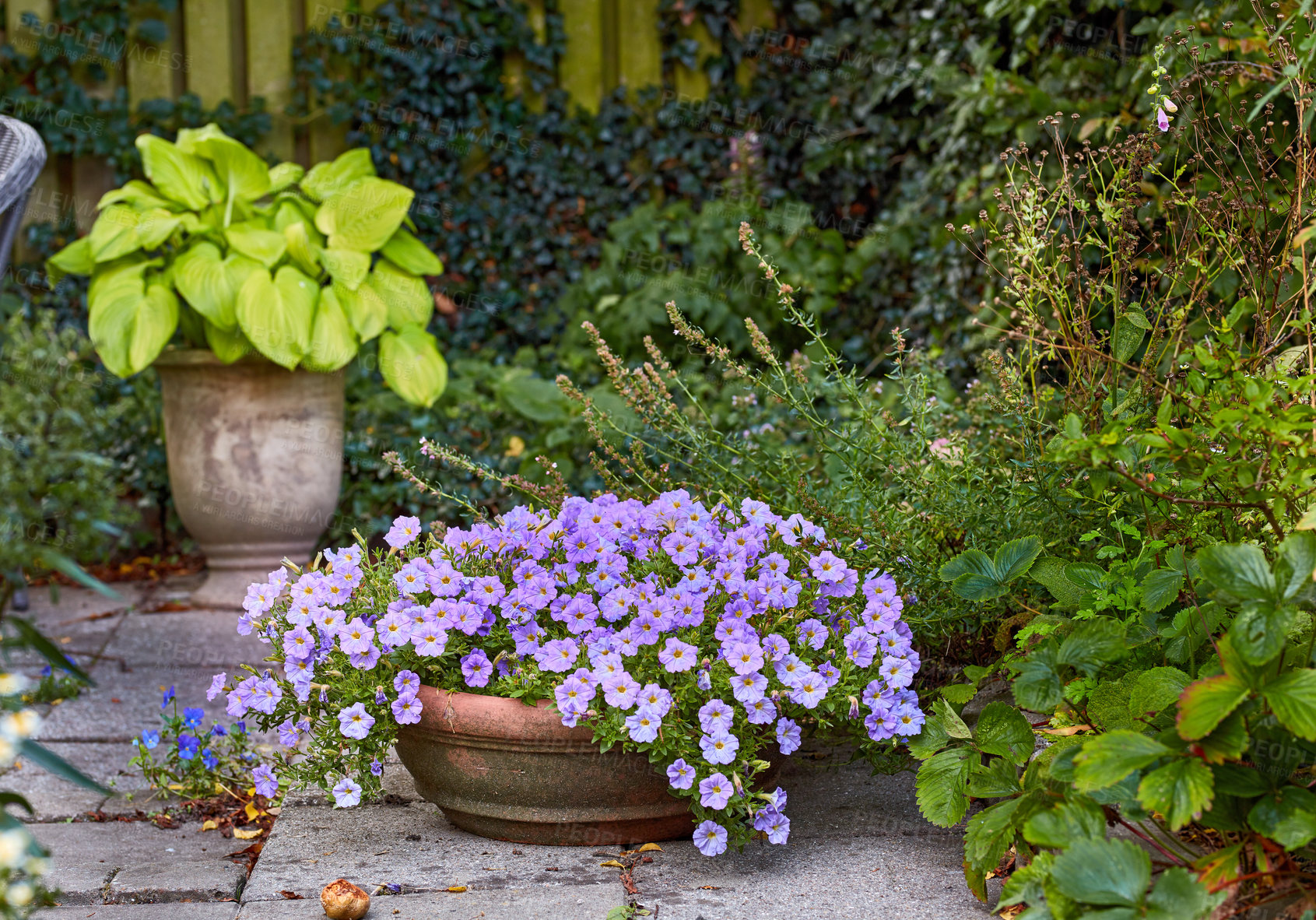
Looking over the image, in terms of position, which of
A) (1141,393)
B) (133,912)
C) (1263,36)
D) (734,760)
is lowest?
(133,912)

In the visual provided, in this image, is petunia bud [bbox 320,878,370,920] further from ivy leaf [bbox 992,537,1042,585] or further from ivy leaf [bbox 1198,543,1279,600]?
ivy leaf [bbox 1198,543,1279,600]

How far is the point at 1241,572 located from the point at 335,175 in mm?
2900

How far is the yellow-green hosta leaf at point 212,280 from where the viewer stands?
9.98 feet

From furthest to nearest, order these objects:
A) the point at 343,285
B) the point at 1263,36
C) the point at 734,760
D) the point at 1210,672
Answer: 1. the point at 343,285
2. the point at 1263,36
3. the point at 734,760
4. the point at 1210,672

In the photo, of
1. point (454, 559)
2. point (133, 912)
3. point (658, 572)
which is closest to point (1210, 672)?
point (658, 572)

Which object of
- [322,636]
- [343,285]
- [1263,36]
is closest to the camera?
[322,636]

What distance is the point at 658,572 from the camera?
1663 mm

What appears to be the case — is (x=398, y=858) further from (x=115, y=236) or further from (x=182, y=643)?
(x=115, y=236)

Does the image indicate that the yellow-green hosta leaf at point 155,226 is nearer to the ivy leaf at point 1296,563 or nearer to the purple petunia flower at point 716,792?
the purple petunia flower at point 716,792

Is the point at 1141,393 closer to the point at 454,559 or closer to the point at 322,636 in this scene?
the point at 454,559

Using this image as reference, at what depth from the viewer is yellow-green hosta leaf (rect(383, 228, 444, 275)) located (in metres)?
3.39

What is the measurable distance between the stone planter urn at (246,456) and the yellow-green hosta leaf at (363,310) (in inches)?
10.4

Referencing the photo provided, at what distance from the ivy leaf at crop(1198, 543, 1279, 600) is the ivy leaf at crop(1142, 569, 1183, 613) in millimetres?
160

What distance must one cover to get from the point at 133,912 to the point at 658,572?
32.7 inches
